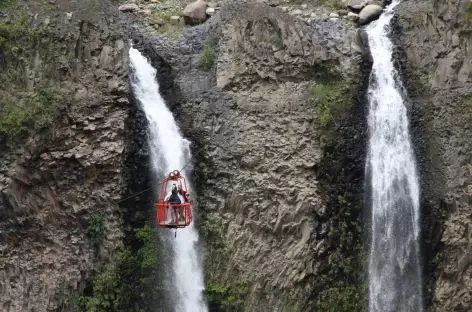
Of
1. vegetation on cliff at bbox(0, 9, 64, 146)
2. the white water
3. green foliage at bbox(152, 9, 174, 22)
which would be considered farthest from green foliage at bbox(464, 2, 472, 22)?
vegetation on cliff at bbox(0, 9, 64, 146)

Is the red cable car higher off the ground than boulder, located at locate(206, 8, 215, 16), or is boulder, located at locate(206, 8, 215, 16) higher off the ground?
boulder, located at locate(206, 8, 215, 16)

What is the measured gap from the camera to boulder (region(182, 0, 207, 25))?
825 inches

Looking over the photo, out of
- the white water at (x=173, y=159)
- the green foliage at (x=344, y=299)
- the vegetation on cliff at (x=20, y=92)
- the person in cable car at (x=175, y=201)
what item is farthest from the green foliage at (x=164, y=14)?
the green foliage at (x=344, y=299)

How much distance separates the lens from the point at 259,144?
16.6 m

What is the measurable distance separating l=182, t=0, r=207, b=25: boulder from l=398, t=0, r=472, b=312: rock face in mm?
6794

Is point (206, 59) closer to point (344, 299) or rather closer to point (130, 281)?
point (130, 281)

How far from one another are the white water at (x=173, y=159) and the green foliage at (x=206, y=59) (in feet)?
5.00

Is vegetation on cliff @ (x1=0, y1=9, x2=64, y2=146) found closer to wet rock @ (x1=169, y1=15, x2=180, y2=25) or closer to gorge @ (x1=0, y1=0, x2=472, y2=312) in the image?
gorge @ (x1=0, y1=0, x2=472, y2=312)

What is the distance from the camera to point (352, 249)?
16359 mm

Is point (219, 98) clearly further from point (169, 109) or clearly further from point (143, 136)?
point (143, 136)

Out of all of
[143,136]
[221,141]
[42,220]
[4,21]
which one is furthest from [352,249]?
[4,21]

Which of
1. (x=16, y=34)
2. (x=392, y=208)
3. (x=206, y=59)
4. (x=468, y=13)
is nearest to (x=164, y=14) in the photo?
(x=206, y=59)

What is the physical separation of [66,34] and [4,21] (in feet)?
5.52

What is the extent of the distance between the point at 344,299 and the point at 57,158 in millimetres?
8378
